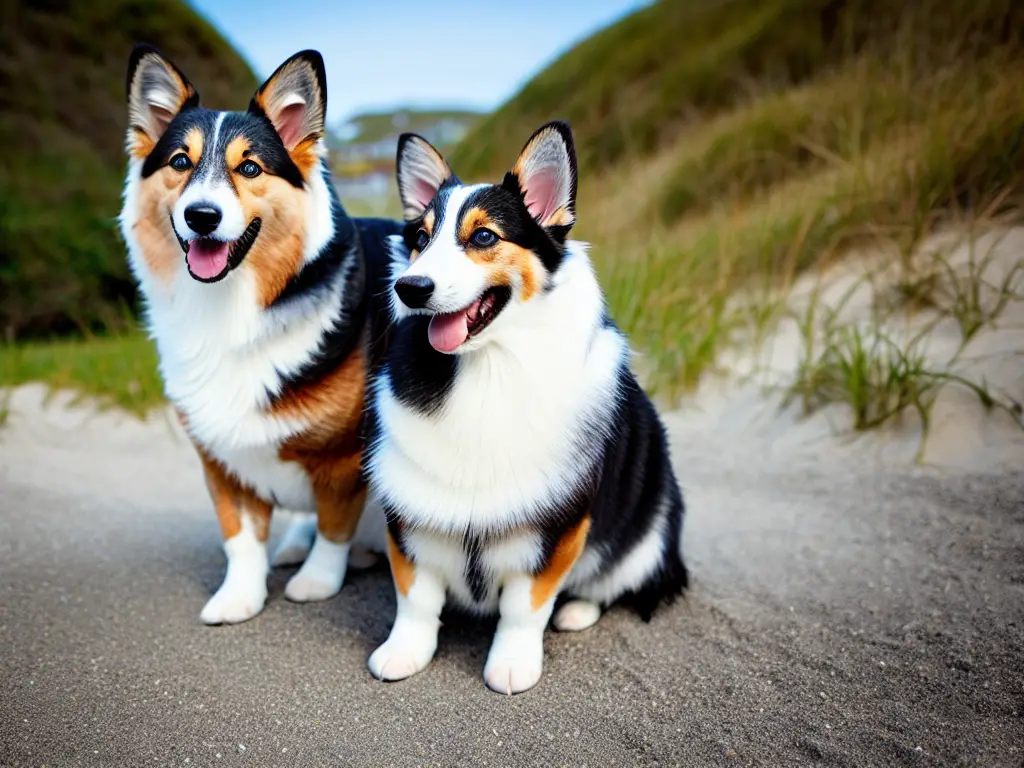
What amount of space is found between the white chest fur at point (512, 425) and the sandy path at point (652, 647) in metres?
0.57

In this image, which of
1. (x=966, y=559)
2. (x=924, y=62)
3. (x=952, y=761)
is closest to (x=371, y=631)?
(x=952, y=761)

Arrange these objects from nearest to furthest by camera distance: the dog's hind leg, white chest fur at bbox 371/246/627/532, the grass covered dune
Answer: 1. white chest fur at bbox 371/246/627/532
2. the dog's hind leg
3. the grass covered dune

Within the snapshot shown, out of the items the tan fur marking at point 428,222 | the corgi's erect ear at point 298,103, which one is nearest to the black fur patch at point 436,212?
the tan fur marking at point 428,222

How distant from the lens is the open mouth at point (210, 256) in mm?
2439

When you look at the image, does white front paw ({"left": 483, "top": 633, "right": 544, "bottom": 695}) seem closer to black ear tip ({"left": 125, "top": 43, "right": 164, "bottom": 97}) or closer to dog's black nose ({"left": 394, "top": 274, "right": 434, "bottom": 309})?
dog's black nose ({"left": 394, "top": 274, "right": 434, "bottom": 309})

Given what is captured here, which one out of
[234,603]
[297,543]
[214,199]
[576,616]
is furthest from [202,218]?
[576,616]

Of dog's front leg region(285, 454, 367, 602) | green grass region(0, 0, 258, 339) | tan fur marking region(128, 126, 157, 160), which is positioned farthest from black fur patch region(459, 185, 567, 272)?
green grass region(0, 0, 258, 339)

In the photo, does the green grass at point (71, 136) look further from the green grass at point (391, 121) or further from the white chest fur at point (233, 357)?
the white chest fur at point (233, 357)

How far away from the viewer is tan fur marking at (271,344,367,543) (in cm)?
272

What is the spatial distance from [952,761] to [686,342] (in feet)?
9.81

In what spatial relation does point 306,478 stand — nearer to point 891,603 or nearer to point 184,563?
point 184,563

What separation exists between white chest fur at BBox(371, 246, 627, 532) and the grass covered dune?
101 inches

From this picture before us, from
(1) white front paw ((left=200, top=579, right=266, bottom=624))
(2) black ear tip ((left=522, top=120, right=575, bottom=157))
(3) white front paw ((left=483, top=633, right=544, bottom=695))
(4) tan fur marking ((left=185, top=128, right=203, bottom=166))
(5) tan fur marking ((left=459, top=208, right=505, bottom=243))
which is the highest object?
(2) black ear tip ((left=522, top=120, right=575, bottom=157))

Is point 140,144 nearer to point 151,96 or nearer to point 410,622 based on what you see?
point 151,96
